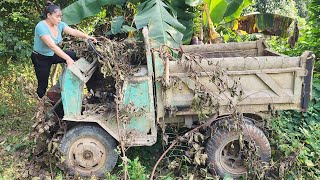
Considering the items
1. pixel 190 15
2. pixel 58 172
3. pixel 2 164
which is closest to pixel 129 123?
pixel 58 172

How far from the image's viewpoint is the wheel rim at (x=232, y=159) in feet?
15.0

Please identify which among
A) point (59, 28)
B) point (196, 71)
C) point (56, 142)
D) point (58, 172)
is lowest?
point (58, 172)

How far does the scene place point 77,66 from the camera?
4.53 metres

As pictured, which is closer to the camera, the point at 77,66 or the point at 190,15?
the point at 77,66

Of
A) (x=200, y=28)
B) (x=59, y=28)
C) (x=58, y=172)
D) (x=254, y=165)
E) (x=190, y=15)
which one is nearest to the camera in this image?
(x=254, y=165)

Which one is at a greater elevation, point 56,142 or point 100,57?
point 100,57

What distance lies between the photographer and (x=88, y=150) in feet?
14.9

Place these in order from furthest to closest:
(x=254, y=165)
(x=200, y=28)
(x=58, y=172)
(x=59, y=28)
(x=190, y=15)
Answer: (x=200, y=28)
(x=190, y=15)
(x=59, y=28)
(x=58, y=172)
(x=254, y=165)

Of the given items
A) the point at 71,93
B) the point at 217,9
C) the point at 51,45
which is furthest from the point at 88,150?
the point at 217,9

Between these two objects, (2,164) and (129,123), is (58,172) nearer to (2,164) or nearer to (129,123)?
(2,164)

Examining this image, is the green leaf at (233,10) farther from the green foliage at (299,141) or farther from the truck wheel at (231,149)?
the truck wheel at (231,149)

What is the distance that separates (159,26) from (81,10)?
74.9 inches

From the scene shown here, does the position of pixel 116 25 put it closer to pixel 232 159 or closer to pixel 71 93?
pixel 71 93

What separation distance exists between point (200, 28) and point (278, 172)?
354 centimetres
